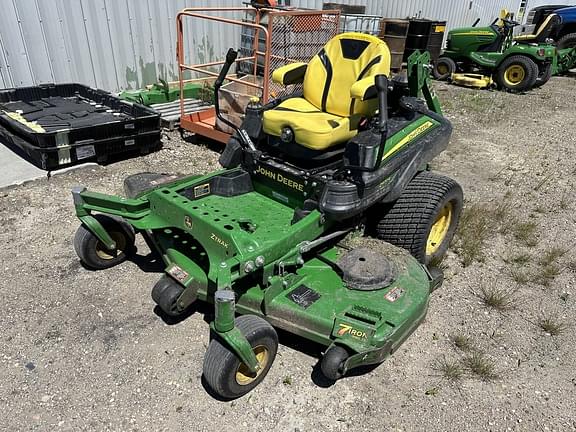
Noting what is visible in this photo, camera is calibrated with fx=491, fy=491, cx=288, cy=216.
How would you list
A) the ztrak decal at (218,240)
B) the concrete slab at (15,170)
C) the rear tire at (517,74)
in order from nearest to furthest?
1. the ztrak decal at (218,240)
2. the concrete slab at (15,170)
3. the rear tire at (517,74)

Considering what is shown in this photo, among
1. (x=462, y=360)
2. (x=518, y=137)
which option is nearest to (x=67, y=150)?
(x=462, y=360)

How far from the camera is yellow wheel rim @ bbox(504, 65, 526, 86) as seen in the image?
32.4 feet

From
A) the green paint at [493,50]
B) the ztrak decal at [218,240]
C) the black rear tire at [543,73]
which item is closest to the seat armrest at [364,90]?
the ztrak decal at [218,240]

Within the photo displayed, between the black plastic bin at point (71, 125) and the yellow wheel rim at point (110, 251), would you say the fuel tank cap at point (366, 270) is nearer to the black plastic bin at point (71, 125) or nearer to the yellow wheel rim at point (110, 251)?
the yellow wheel rim at point (110, 251)

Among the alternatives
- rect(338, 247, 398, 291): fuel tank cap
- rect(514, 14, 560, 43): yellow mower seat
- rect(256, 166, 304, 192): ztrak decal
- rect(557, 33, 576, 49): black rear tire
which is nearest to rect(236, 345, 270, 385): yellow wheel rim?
rect(338, 247, 398, 291): fuel tank cap

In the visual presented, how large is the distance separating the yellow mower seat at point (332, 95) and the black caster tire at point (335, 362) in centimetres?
153

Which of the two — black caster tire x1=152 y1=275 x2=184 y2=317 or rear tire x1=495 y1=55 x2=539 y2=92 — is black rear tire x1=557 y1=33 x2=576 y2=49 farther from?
black caster tire x1=152 y1=275 x2=184 y2=317

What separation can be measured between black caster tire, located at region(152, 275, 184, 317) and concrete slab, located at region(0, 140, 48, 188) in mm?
2806

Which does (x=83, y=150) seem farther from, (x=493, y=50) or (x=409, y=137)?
(x=493, y=50)

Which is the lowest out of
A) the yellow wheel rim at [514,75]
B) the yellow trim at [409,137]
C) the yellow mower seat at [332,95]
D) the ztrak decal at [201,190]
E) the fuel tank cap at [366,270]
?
the yellow wheel rim at [514,75]

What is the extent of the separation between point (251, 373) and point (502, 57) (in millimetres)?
9463

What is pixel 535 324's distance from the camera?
3.35m

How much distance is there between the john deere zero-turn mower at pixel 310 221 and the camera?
264cm

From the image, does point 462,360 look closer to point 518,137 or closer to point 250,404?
point 250,404
